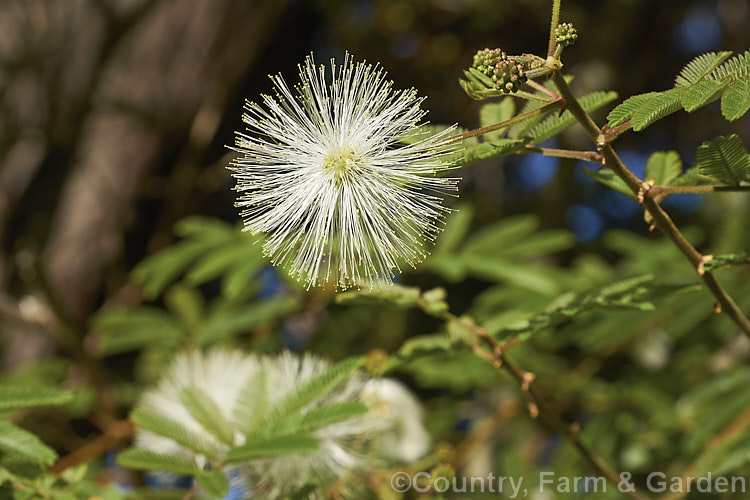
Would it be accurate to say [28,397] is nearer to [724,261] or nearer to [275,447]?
[275,447]

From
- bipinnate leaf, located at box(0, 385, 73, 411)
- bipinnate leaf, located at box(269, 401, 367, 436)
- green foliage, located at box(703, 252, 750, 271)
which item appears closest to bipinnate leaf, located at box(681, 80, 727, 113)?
green foliage, located at box(703, 252, 750, 271)

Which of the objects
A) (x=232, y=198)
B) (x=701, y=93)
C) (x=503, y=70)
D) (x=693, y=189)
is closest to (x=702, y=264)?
(x=693, y=189)

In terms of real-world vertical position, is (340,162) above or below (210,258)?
below

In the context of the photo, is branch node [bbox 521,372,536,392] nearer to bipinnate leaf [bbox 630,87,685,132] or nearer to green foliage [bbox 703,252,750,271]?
green foliage [bbox 703,252,750,271]

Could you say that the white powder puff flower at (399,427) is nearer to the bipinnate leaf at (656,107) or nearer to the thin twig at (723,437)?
the thin twig at (723,437)

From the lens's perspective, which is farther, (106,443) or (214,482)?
(106,443)

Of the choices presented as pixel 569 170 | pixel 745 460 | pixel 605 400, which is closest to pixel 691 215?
pixel 569 170
